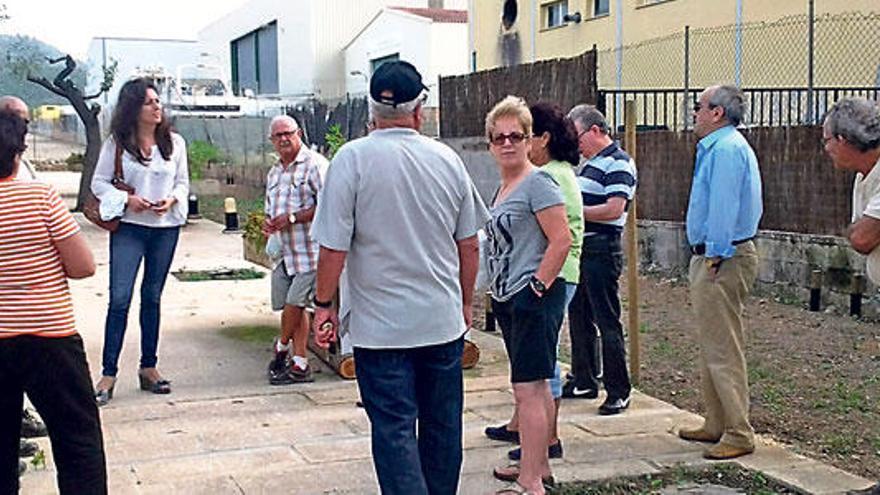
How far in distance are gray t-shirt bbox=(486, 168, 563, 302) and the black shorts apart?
7 cm

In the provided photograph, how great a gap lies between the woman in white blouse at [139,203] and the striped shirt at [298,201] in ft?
2.07

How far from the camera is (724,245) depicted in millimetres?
5031

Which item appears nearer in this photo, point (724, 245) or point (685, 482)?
point (685, 482)

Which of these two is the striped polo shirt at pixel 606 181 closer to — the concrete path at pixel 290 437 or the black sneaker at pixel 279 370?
the concrete path at pixel 290 437

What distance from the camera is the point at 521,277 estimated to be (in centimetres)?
449

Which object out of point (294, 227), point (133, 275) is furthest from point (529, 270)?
point (133, 275)

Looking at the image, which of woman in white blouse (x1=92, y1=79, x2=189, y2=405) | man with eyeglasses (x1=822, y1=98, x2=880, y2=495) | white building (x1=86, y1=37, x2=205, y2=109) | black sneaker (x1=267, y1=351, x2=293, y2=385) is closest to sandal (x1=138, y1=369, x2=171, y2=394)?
woman in white blouse (x1=92, y1=79, x2=189, y2=405)

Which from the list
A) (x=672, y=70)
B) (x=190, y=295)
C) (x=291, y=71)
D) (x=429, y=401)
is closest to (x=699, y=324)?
(x=429, y=401)

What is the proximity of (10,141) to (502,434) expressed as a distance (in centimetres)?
276

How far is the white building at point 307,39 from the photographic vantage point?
150 ft

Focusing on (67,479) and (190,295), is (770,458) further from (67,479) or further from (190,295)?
(190,295)

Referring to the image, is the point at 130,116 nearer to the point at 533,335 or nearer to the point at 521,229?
the point at 521,229

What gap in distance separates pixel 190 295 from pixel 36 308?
6.99 m

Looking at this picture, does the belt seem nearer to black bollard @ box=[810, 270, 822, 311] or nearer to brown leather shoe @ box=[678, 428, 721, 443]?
brown leather shoe @ box=[678, 428, 721, 443]
